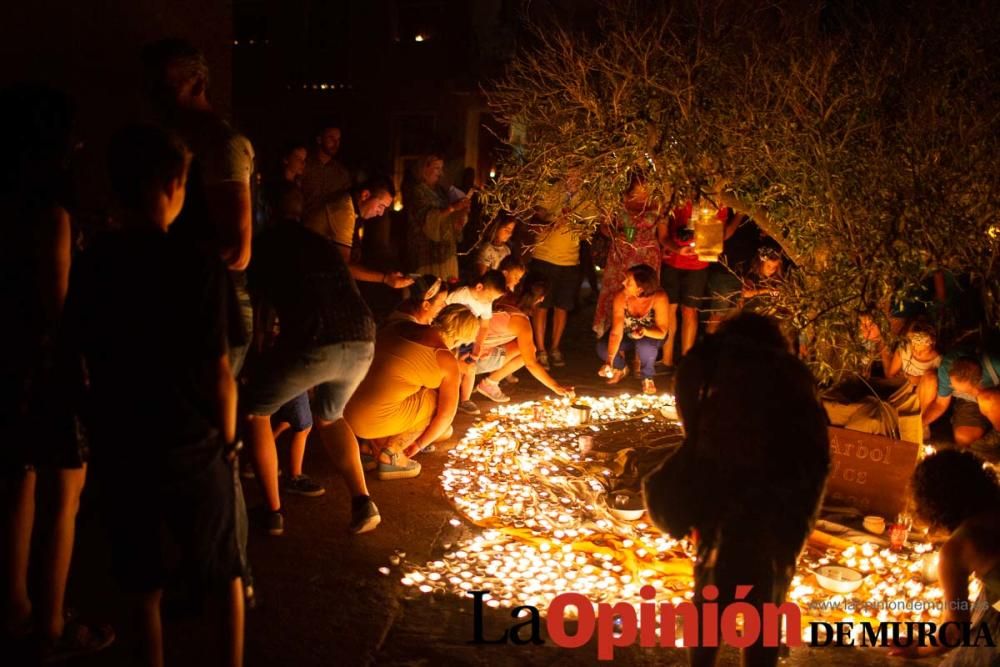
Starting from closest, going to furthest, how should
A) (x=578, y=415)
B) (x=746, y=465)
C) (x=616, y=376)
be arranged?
(x=746, y=465), (x=578, y=415), (x=616, y=376)

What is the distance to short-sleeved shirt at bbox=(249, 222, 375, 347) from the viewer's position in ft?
13.2

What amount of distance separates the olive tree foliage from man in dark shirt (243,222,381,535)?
1.72 m

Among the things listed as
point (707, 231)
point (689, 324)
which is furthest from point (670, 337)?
point (707, 231)

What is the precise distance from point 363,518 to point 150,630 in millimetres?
1729

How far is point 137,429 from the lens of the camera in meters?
2.63

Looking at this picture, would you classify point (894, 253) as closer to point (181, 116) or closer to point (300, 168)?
point (181, 116)

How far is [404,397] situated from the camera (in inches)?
209

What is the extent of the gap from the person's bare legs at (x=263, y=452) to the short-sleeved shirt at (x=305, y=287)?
47cm

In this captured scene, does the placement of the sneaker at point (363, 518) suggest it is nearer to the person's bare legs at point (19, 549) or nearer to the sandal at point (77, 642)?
the sandal at point (77, 642)

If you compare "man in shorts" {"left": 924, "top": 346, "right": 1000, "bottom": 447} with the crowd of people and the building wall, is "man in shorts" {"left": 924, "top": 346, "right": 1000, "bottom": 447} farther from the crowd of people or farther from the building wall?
the building wall

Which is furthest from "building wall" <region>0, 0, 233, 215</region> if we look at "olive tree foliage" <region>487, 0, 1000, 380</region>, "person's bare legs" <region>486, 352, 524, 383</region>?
"person's bare legs" <region>486, 352, 524, 383</region>

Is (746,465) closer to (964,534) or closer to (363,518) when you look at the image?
(964,534)

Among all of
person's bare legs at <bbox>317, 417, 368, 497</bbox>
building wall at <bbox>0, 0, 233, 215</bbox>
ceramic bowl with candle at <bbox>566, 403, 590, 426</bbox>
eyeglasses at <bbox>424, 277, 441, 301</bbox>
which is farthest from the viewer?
ceramic bowl with candle at <bbox>566, 403, 590, 426</bbox>

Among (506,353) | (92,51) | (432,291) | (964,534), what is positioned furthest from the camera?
(506,353)
